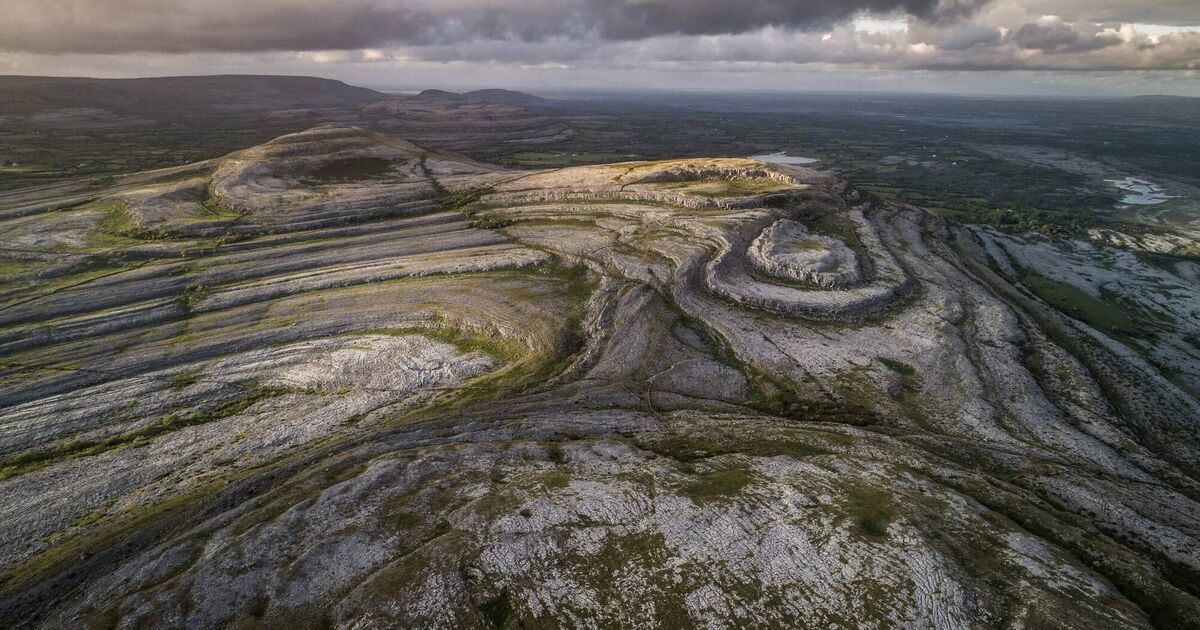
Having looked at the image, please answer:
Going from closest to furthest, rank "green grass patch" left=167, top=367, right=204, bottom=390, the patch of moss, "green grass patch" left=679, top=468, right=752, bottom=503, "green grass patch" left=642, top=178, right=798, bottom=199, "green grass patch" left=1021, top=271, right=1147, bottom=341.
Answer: the patch of moss → "green grass patch" left=679, top=468, right=752, bottom=503 → "green grass patch" left=167, top=367, right=204, bottom=390 → "green grass patch" left=1021, top=271, right=1147, bottom=341 → "green grass patch" left=642, top=178, right=798, bottom=199

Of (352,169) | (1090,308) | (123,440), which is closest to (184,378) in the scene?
(123,440)

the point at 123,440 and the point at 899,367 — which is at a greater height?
the point at 899,367

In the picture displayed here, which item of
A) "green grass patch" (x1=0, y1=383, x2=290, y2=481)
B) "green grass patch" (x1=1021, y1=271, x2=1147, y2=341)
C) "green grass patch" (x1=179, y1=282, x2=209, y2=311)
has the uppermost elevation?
"green grass patch" (x1=179, y1=282, x2=209, y2=311)

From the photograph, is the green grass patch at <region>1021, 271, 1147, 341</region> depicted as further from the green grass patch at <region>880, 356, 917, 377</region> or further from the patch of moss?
the patch of moss

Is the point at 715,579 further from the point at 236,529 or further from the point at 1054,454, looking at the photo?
the point at 1054,454

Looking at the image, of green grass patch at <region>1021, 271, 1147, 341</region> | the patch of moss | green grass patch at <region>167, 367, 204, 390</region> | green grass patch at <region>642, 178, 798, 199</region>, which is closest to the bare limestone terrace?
the patch of moss

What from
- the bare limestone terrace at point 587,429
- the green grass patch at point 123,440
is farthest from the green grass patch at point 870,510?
the green grass patch at point 123,440

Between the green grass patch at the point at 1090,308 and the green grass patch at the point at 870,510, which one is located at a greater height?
the green grass patch at the point at 870,510

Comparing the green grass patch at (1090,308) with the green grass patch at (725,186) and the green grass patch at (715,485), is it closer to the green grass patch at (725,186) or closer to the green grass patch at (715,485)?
the green grass patch at (725,186)

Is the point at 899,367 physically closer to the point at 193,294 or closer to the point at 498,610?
the point at 498,610
